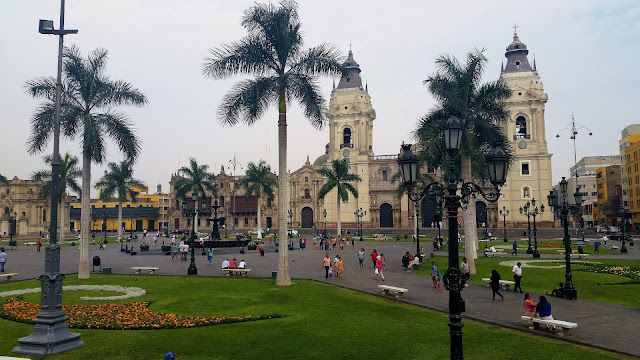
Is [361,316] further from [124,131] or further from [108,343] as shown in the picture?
[124,131]

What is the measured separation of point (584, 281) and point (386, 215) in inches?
2040

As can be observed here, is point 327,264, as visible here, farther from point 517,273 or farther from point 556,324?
point 556,324

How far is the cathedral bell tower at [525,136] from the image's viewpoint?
62531 millimetres

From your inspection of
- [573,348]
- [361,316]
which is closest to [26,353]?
[361,316]

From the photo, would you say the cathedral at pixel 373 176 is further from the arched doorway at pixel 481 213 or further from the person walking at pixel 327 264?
the person walking at pixel 327 264

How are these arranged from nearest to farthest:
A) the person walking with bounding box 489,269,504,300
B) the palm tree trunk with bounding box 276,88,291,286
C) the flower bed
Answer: the flower bed → the person walking with bounding box 489,269,504,300 → the palm tree trunk with bounding box 276,88,291,286

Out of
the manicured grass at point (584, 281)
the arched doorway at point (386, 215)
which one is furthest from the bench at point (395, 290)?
the arched doorway at point (386, 215)

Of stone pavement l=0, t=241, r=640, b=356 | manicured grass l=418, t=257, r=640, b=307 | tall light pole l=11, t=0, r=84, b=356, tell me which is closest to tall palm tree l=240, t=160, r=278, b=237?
stone pavement l=0, t=241, r=640, b=356

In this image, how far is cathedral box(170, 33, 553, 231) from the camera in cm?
6297

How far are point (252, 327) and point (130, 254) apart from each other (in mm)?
29423

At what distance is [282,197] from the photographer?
19703 millimetres

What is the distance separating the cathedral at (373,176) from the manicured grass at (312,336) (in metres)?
42.0

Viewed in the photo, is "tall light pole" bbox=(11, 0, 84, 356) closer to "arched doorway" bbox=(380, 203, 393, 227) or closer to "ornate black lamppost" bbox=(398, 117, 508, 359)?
"ornate black lamppost" bbox=(398, 117, 508, 359)

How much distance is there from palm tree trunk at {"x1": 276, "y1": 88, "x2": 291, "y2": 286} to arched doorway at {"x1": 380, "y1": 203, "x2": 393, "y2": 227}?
5344cm
